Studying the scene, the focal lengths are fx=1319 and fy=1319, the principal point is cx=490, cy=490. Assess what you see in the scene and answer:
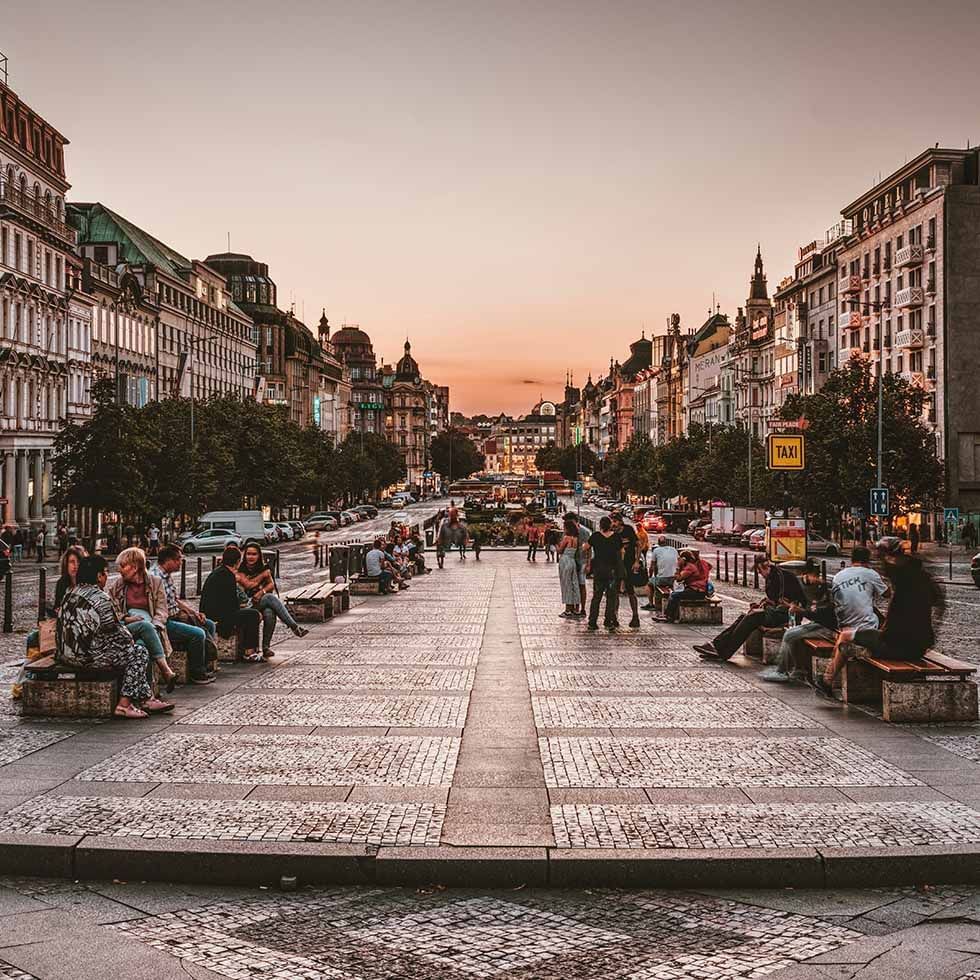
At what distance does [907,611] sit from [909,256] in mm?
67066

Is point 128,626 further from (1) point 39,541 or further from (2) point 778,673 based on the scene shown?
(1) point 39,541

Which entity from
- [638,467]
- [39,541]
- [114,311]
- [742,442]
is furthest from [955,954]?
[638,467]

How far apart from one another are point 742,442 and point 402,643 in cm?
7807

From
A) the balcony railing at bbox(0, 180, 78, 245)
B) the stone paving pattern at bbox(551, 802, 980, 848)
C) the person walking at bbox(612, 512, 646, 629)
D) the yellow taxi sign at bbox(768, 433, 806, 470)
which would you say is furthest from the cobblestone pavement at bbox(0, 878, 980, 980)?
the balcony railing at bbox(0, 180, 78, 245)

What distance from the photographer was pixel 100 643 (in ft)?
40.5

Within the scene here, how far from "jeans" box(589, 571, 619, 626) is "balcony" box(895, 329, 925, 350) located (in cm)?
5709

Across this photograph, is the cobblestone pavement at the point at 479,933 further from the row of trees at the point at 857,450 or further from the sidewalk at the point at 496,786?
the row of trees at the point at 857,450

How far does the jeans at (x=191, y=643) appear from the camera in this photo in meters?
15.0

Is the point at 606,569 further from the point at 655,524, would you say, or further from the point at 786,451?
the point at 655,524

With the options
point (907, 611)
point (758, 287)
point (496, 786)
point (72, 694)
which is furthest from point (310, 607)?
point (758, 287)

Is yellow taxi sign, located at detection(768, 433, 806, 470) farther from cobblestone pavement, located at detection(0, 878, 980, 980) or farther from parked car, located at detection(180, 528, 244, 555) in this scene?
parked car, located at detection(180, 528, 244, 555)

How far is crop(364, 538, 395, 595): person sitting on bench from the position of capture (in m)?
31.3

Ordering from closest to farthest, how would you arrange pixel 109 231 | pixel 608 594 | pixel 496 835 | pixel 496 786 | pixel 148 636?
pixel 496 835 < pixel 496 786 < pixel 148 636 < pixel 608 594 < pixel 109 231

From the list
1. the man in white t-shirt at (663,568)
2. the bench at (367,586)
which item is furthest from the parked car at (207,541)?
the man in white t-shirt at (663,568)
